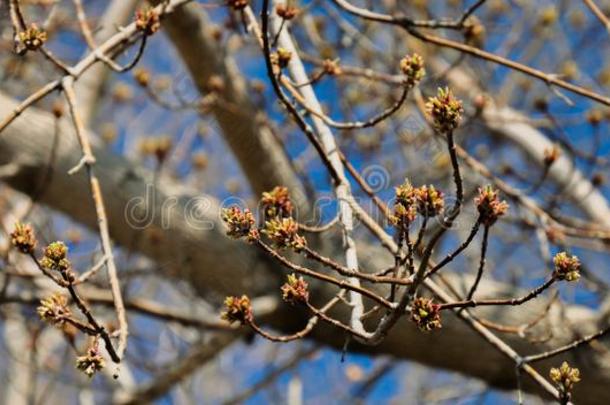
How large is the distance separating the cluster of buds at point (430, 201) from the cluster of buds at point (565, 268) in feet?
0.75

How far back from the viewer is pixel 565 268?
1.22 meters

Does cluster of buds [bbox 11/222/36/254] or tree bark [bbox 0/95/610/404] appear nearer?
cluster of buds [bbox 11/222/36/254]

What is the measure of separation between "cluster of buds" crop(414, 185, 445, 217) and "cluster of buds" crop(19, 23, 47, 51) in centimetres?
96

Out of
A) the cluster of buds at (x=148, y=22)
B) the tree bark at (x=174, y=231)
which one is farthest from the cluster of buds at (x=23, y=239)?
the tree bark at (x=174, y=231)

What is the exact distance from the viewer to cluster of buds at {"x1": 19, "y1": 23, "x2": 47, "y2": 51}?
164 centimetres

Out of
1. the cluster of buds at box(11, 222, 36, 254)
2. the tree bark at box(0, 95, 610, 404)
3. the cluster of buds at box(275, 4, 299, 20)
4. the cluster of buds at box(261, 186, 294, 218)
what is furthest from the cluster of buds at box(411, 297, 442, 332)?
the tree bark at box(0, 95, 610, 404)

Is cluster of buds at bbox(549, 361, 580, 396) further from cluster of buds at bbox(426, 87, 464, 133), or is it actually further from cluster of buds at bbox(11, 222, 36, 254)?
cluster of buds at bbox(11, 222, 36, 254)

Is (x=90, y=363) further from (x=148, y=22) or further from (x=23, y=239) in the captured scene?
(x=148, y=22)

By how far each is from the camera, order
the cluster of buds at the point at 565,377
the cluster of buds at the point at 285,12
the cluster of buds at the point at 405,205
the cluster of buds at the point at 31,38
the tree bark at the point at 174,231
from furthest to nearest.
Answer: the tree bark at the point at 174,231 < the cluster of buds at the point at 285,12 < the cluster of buds at the point at 31,38 < the cluster of buds at the point at 565,377 < the cluster of buds at the point at 405,205

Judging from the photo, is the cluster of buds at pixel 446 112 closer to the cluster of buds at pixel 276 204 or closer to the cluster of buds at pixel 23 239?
the cluster of buds at pixel 276 204

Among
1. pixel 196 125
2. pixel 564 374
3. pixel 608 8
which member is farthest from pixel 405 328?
pixel 608 8

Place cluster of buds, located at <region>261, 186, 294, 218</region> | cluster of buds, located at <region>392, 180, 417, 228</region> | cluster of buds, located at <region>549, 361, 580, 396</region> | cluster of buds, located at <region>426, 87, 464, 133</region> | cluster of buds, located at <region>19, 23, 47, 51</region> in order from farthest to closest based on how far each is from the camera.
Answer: cluster of buds, located at <region>19, 23, 47, 51</region> < cluster of buds, located at <region>261, 186, 294, 218</region> < cluster of buds, located at <region>549, 361, 580, 396</region> < cluster of buds, located at <region>392, 180, 417, 228</region> < cluster of buds, located at <region>426, 87, 464, 133</region>

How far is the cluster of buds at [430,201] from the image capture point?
115 cm

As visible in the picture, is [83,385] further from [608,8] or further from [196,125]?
[608,8]
